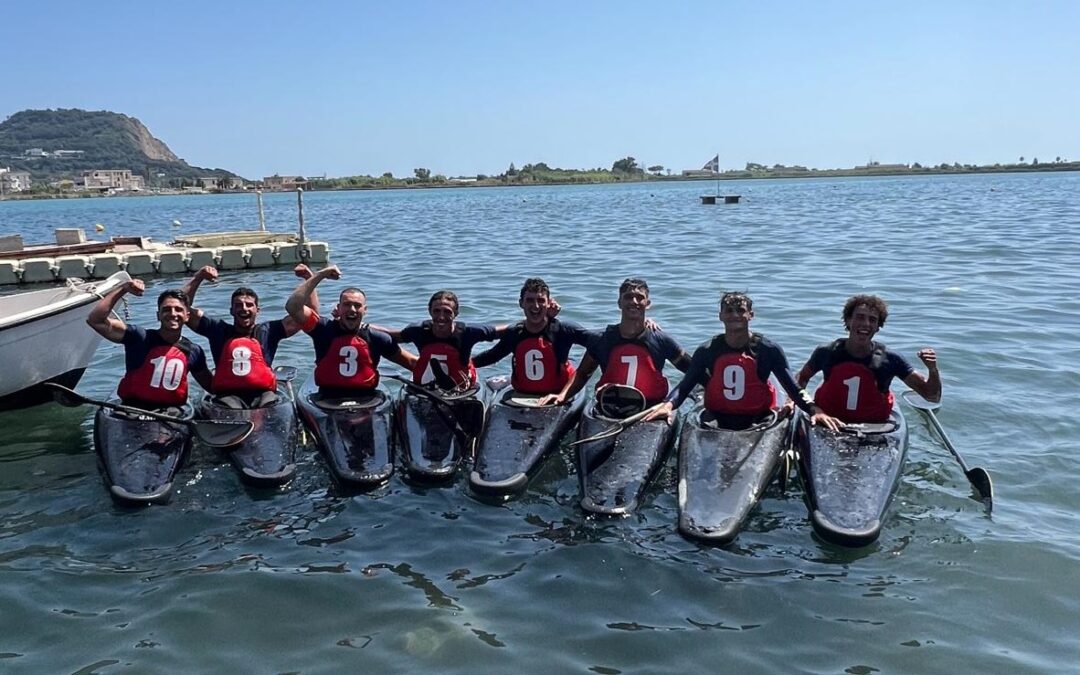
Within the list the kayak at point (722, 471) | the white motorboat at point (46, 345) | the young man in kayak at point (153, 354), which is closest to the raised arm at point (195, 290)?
the young man in kayak at point (153, 354)

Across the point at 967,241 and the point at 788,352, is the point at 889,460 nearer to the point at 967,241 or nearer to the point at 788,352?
the point at 788,352

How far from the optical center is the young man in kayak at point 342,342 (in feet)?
28.5

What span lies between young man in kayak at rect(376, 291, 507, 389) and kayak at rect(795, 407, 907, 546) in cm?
327

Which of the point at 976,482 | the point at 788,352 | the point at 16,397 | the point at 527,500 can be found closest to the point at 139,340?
the point at 16,397

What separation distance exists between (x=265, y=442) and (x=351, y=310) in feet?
4.99

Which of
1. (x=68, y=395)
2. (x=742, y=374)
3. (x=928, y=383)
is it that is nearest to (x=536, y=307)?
(x=742, y=374)

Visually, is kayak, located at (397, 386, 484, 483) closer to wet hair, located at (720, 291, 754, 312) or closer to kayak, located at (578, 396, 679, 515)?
kayak, located at (578, 396, 679, 515)

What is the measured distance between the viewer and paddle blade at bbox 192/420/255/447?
7836 mm

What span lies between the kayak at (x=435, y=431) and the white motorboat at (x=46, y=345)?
12.7ft

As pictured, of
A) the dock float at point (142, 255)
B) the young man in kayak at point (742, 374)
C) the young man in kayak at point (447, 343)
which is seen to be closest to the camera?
the young man in kayak at point (742, 374)

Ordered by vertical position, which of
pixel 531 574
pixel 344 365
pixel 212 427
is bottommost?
pixel 531 574

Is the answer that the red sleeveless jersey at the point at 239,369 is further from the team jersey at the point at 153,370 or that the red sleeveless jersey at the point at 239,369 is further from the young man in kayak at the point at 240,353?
the team jersey at the point at 153,370

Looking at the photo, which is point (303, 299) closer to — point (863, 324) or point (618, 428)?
point (618, 428)

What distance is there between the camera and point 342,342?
871cm
